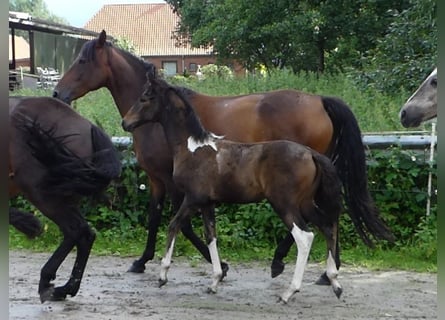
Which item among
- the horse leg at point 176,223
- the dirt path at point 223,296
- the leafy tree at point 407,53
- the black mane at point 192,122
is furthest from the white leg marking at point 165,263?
the leafy tree at point 407,53

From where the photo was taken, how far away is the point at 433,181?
6.68 meters

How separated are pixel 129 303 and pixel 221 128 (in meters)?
1.82

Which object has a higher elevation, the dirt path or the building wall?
the building wall

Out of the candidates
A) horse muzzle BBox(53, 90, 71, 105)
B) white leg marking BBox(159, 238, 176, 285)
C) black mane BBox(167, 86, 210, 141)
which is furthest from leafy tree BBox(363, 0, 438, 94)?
white leg marking BBox(159, 238, 176, 285)

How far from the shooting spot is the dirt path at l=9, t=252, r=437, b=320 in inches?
185

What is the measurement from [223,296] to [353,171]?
157 centimetres

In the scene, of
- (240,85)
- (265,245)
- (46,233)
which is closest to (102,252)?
(46,233)

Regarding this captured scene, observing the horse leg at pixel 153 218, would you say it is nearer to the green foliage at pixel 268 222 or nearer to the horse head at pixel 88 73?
the green foliage at pixel 268 222

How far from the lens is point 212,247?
534 cm

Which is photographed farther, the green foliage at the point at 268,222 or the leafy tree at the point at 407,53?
the leafy tree at the point at 407,53

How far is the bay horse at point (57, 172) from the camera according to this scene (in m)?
4.76

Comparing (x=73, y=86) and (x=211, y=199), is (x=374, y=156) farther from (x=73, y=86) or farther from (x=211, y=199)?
(x=73, y=86)

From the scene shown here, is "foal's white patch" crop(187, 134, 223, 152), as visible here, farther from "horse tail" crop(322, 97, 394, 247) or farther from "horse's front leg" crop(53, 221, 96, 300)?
"horse tail" crop(322, 97, 394, 247)

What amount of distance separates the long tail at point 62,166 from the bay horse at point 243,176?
0.58m
